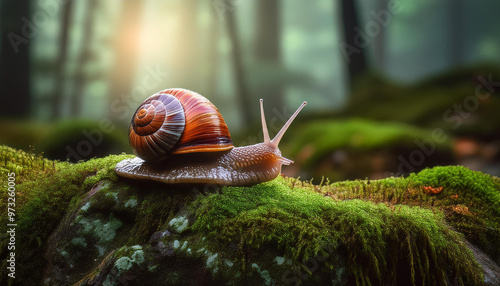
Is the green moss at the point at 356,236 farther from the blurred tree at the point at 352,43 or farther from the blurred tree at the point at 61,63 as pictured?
the blurred tree at the point at 61,63

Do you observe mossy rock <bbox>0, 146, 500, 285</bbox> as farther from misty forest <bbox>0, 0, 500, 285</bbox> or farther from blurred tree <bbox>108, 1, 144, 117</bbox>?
blurred tree <bbox>108, 1, 144, 117</bbox>

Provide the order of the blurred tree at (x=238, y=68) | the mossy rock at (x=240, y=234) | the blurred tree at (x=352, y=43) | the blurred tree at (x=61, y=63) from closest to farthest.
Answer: the mossy rock at (x=240, y=234)
the blurred tree at (x=352, y=43)
the blurred tree at (x=61, y=63)
the blurred tree at (x=238, y=68)

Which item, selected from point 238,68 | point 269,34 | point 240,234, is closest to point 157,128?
point 240,234

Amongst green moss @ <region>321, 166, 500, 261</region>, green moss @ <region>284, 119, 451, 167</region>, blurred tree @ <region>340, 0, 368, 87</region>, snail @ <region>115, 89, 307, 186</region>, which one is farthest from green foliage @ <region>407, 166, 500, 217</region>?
blurred tree @ <region>340, 0, 368, 87</region>

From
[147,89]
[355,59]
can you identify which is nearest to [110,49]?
[147,89]

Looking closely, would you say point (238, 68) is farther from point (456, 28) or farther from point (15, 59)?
point (456, 28)

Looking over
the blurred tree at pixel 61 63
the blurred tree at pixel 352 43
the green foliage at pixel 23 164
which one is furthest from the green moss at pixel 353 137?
the blurred tree at pixel 61 63

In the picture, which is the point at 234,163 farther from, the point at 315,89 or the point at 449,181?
the point at 315,89
